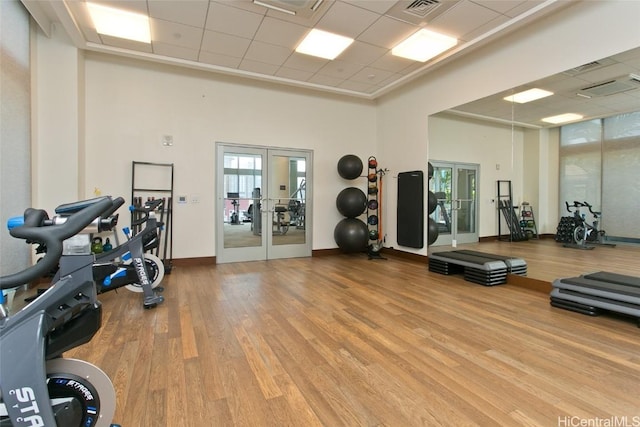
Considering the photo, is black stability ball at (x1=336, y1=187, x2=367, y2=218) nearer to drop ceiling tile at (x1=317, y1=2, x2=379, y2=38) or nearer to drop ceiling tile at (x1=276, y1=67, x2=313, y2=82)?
drop ceiling tile at (x1=276, y1=67, x2=313, y2=82)

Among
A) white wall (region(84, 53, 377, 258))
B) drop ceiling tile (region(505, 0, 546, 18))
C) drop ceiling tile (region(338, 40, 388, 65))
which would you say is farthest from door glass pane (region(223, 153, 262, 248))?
drop ceiling tile (region(505, 0, 546, 18))

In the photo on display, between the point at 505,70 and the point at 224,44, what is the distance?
163 inches

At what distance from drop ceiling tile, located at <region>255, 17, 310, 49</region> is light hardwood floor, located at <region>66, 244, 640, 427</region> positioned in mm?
3554

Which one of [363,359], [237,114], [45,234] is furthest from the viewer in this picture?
[237,114]

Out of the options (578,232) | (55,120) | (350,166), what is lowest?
(578,232)

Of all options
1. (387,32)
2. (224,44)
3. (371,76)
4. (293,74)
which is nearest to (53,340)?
(224,44)

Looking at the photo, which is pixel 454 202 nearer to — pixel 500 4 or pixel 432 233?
pixel 432 233

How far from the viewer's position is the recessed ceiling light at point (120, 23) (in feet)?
12.7

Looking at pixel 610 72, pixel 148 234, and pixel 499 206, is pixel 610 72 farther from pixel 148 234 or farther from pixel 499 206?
pixel 148 234

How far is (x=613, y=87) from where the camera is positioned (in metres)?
3.80

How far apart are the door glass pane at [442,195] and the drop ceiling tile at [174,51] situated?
4641 mm

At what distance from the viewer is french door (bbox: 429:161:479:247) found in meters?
5.80

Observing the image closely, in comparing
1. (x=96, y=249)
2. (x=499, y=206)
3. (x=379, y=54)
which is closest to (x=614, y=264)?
(x=499, y=206)

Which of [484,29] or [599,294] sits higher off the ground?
[484,29]
